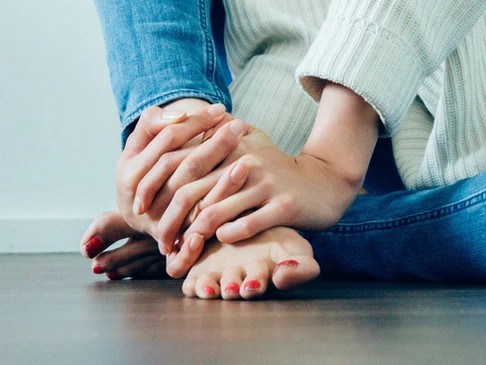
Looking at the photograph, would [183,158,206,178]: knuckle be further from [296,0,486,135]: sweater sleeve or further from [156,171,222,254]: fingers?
[296,0,486,135]: sweater sleeve

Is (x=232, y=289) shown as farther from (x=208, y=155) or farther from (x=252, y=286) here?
(x=208, y=155)

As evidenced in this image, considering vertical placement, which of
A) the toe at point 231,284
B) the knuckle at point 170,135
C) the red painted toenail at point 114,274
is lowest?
the red painted toenail at point 114,274

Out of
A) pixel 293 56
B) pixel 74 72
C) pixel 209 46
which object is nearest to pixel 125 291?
pixel 209 46

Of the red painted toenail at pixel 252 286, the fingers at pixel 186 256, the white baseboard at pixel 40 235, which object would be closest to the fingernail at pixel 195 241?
the fingers at pixel 186 256

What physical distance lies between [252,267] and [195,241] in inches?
3.1

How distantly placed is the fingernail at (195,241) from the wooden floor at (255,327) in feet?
0.17

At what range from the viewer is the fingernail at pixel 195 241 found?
744 millimetres

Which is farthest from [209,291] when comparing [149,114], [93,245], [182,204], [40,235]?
[40,235]

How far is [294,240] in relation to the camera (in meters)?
0.73

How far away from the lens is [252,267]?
69 cm

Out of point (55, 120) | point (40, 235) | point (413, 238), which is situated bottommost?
point (40, 235)

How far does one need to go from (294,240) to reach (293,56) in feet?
1.54

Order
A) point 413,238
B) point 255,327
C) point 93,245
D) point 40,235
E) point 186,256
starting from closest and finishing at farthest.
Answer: point 255,327 → point 186,256 → point 413,238 → point 93,245 → point 40,235

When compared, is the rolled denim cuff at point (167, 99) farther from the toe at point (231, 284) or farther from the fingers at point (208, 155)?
the toe at point (231, 284)
